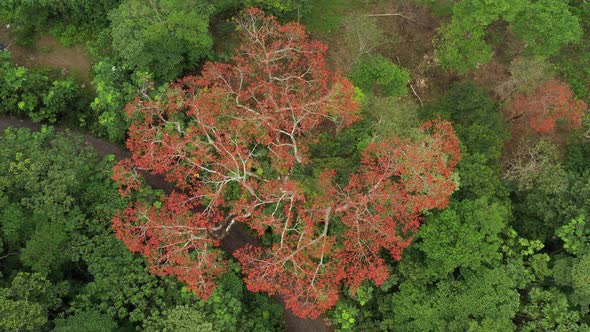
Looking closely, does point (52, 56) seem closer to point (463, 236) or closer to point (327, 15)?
point (327, 15)

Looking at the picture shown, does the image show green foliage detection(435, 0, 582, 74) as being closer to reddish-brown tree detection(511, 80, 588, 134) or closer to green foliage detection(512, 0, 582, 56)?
green foliage detection(512, 0, 582, 56)

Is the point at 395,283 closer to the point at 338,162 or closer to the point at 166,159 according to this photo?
the point at 338,162

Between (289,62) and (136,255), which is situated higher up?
(289,62)

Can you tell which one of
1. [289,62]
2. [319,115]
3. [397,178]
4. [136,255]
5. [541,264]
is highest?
[289,62]

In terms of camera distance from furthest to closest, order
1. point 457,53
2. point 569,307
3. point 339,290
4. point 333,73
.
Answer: point 333,73
point 457,53
point 339,290
point 569,307

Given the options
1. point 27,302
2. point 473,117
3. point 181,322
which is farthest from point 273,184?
point 27,302

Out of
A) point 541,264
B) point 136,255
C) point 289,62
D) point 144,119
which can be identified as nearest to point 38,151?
point 144,119

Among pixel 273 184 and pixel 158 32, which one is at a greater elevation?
pixel 158 32
